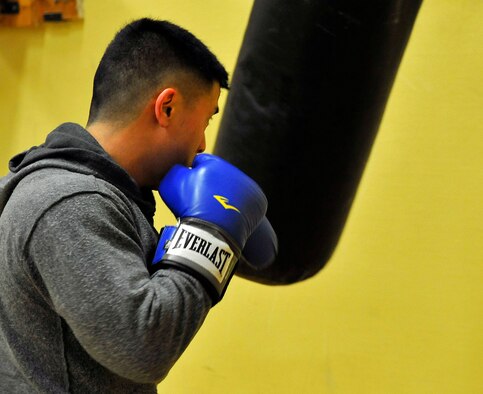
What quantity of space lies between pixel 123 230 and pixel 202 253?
101 millimetres

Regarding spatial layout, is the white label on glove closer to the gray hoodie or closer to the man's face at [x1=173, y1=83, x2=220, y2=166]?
the gray hoodie

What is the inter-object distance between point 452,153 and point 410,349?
56cm

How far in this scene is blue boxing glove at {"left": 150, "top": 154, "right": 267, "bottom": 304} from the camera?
2.60ft

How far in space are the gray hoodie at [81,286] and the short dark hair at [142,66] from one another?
8cm

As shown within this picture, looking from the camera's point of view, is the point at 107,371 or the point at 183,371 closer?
the point at 107,371

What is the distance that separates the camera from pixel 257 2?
130 centimetres

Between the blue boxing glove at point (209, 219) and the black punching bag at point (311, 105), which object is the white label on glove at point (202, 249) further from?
the black punching bag at point (311, 105)

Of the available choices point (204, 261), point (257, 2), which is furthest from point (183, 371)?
point (204, 261)

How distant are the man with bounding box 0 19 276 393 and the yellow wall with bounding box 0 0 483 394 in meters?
0.98

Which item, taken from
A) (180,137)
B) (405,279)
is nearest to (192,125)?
(180,137)

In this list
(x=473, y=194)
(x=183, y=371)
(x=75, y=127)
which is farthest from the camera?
(x=183, y=371)

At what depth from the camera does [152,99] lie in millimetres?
899

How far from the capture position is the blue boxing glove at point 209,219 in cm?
79

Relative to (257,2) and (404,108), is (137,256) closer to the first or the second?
(257,2)
